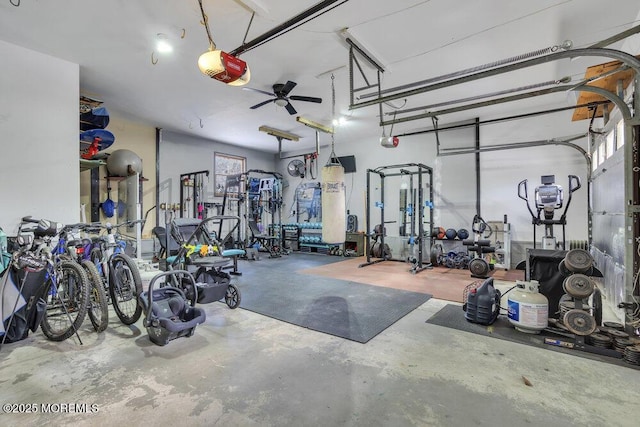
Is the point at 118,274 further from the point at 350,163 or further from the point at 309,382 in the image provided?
the point at 350,163

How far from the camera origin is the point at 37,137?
4.02 m

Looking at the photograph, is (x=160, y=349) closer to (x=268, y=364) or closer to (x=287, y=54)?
(x=268, y=364)

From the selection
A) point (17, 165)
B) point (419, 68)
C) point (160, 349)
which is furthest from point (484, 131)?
point (17, 165)

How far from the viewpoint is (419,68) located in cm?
461

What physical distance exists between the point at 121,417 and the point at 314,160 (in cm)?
914

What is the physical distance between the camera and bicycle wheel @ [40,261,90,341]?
9.17ft

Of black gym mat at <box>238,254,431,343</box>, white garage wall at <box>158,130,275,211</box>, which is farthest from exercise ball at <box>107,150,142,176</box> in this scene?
black gym mat at <box>238,254,431,343</box>

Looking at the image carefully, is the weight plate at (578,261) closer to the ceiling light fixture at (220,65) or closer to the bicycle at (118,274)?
the ceiling light fixture at (220,65)

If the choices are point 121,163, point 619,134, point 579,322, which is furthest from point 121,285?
point 619,134

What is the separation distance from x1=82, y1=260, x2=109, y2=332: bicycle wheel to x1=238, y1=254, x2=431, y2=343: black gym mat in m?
1.51

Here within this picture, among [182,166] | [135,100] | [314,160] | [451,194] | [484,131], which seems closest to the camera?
[135,100]

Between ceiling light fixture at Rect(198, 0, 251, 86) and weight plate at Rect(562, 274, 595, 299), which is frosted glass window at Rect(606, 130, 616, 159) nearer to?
weight plate at Rect(562, 274, 595, 299)

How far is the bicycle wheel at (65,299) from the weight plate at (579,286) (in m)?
4.67

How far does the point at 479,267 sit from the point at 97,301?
19.9 ft
